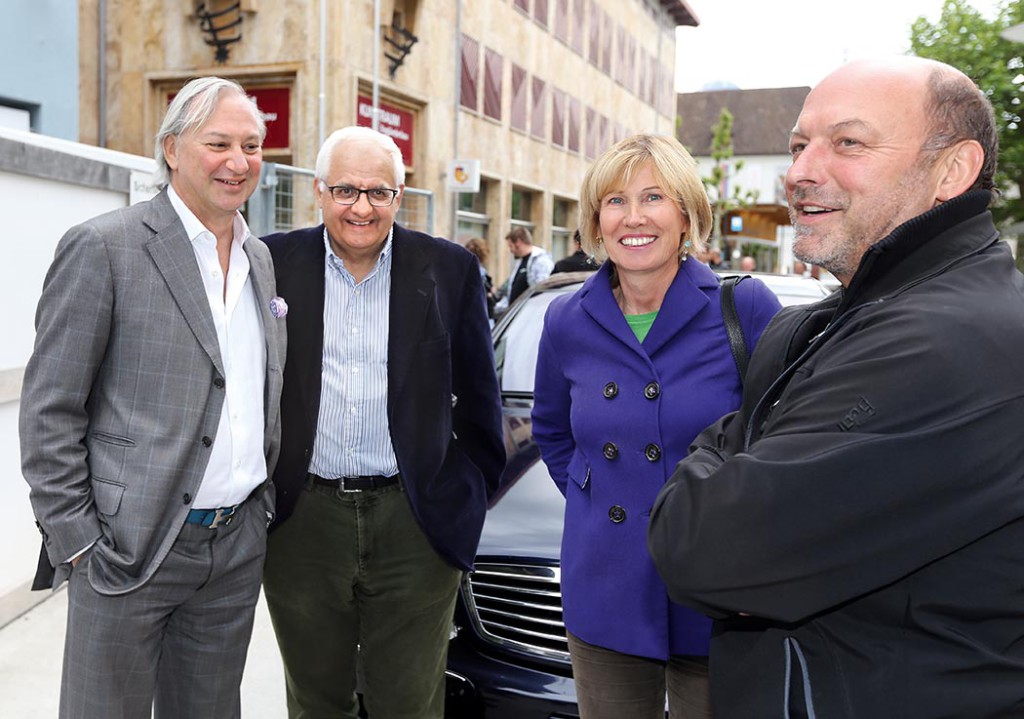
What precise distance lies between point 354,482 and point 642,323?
0.95 meters

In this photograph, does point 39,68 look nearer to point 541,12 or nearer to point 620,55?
point 541,12

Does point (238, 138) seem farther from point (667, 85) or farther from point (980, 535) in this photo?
point (667, 85)

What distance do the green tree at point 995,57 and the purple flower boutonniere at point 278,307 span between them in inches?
1161

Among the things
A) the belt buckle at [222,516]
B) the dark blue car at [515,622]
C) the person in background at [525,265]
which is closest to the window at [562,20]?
the person in background at [525,265]

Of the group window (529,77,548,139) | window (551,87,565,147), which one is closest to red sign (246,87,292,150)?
window (529,77,548,139)

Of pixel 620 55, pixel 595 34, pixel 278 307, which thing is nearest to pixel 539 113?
pixel 595 34

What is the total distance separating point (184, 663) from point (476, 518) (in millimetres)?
897

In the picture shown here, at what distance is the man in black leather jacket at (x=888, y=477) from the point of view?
1.14 metres

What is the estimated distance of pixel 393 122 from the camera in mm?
15914

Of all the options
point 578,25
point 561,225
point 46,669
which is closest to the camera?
point 46,669

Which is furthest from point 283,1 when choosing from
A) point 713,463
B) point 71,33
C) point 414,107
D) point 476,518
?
point 713,463

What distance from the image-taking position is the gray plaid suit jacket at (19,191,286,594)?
205 centimetres

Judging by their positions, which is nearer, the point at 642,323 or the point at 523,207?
the point at 642,323

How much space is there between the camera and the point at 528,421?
3836 millimetres
